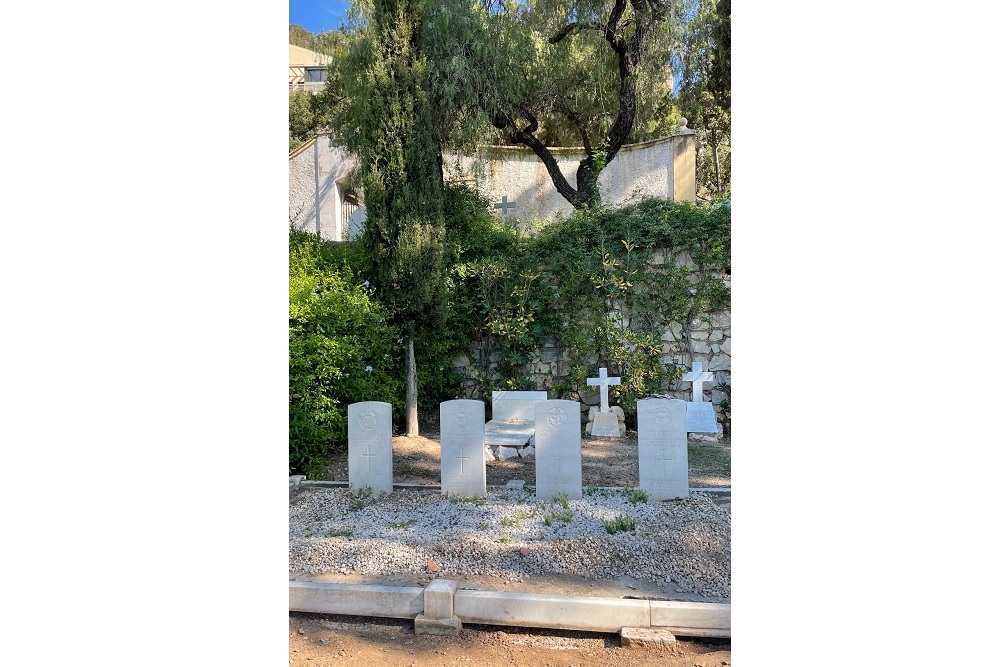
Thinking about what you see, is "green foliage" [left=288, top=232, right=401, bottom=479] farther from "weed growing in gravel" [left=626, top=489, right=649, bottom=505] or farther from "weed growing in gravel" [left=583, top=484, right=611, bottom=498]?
"weed growing in gravel" [left=626, top=489, right=649, bottom=505]

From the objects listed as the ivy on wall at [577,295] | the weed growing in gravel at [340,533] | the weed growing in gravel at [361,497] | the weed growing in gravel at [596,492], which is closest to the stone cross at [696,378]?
the ivy on wall at [577,295]

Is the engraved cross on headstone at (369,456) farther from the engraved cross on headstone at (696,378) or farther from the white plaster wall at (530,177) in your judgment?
the white plaster wall at (530,177)

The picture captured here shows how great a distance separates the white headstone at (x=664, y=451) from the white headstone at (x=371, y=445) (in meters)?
1.70

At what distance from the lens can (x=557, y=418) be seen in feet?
12.9

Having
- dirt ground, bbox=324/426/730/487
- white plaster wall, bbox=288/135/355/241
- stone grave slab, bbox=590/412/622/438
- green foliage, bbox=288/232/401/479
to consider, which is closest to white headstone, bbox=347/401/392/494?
dirt ground, bbox=324/426/730/487

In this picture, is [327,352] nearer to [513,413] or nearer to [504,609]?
[513,413]

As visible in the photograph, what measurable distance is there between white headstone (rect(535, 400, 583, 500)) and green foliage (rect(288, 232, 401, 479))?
179 centimetres

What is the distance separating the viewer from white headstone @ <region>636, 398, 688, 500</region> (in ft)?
12.7

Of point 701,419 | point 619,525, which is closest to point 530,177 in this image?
point 701,419
